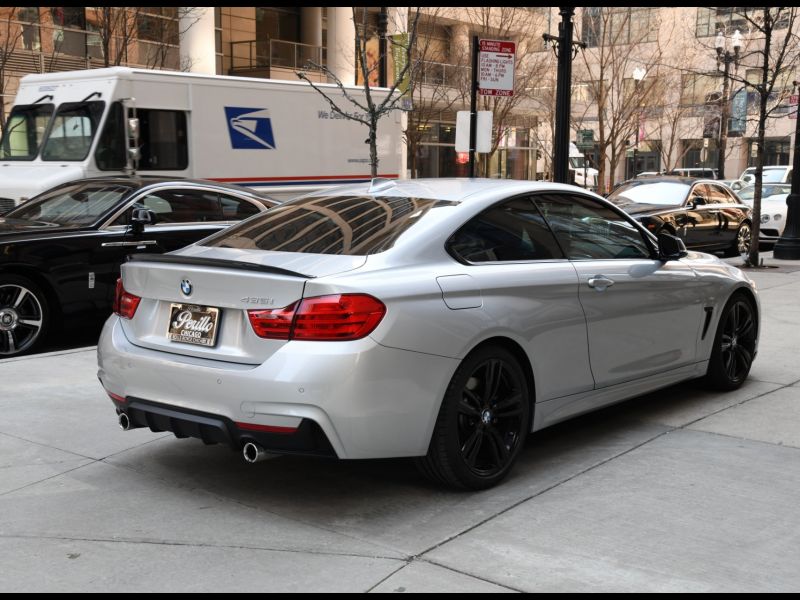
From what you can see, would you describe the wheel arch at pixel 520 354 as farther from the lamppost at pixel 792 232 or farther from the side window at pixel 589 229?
the lamppost at pixel 792 232

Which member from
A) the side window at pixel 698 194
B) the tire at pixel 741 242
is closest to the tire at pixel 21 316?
the side window at pixel 698 194

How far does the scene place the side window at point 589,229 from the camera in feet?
18.4

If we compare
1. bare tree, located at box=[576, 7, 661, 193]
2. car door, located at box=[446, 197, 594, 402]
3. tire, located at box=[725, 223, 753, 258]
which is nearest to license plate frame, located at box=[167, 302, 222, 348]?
car door, located at box=[446, 197, 594, 402]

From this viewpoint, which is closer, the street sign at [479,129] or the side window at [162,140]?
the street sign at [479,129]

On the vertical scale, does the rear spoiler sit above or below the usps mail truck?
below

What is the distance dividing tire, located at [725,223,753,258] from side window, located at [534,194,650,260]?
41.7 feet

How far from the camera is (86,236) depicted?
8.91 meters

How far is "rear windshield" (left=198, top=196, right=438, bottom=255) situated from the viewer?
4840 millimetres

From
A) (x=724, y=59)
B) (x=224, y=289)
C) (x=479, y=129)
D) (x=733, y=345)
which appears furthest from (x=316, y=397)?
(x=724, y=59)

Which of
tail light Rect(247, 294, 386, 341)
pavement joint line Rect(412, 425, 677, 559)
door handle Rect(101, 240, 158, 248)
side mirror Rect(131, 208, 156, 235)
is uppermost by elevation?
side mirror Rect(131, 208, 156, 235)

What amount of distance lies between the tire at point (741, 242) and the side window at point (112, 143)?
36.4 ft

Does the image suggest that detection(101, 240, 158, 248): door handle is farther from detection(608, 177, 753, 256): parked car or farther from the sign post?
detection(608, 177, 753, 256): parked car

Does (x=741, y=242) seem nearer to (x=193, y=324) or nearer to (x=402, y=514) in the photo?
(x=402, y=514)

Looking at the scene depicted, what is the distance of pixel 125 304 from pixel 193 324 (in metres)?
0.66
